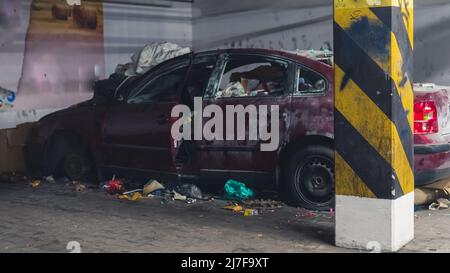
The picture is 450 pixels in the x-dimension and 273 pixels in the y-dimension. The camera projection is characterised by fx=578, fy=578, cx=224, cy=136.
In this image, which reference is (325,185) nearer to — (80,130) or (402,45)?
(402,45)

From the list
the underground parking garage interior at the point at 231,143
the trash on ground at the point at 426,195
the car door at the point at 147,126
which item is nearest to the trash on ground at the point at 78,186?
the underground parking garage interior at the point at 231,143

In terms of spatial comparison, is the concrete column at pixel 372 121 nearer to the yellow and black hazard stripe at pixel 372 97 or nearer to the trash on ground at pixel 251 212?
the yellow and black hazard stripe at pixel 372 97

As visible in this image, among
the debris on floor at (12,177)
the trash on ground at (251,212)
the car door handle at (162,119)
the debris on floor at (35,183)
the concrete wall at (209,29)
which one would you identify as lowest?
the trash on ground at (251,212)

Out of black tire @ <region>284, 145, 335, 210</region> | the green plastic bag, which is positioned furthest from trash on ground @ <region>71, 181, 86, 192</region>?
black tire @ <region>284, 145, 335, 210</region>

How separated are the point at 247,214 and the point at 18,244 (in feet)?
7.36

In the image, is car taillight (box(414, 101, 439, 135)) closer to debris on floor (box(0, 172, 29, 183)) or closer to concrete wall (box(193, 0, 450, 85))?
concrete wall (box(193, 0, 450, 85))

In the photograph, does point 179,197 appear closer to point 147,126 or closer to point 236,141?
point 147,126

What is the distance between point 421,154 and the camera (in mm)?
5660

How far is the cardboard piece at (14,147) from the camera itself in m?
8.32

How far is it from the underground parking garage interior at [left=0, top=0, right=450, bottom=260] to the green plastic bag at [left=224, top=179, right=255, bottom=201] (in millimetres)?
12

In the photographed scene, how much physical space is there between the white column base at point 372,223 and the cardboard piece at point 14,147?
5.43m

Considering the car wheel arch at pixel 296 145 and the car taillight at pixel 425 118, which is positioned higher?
the car taillight at pixel 425 118
